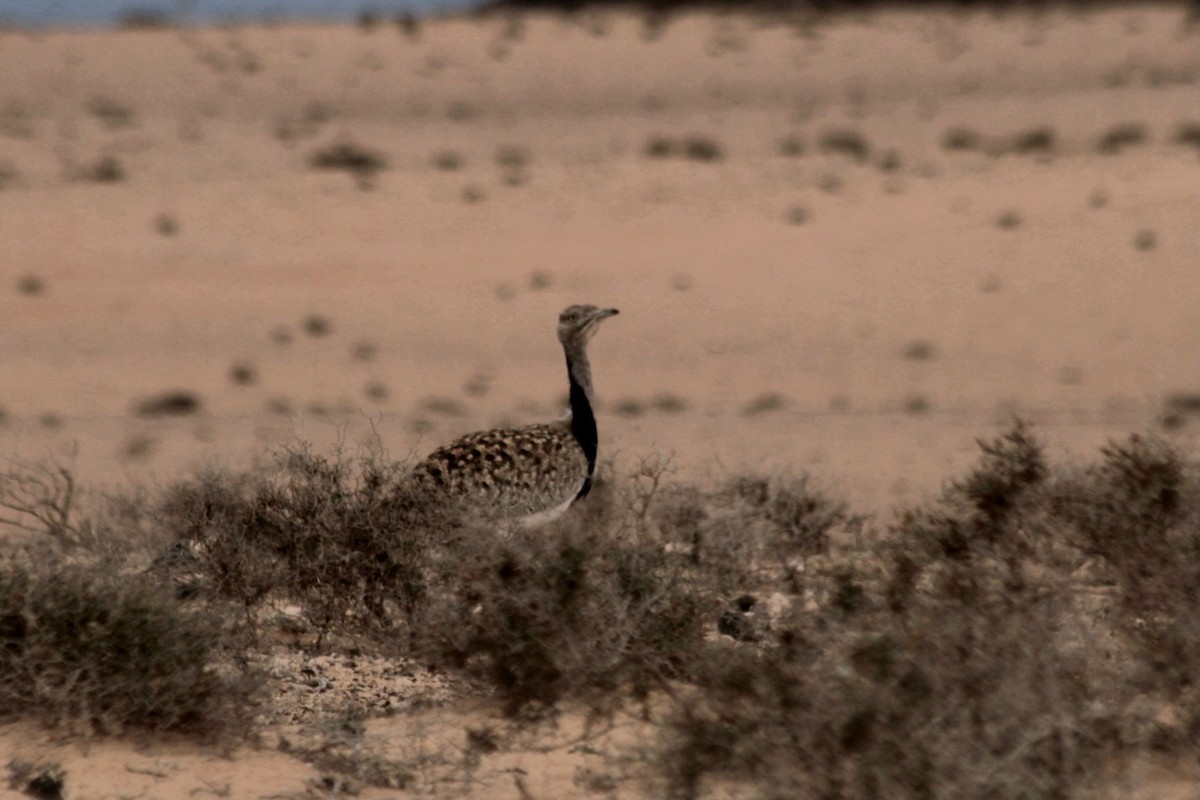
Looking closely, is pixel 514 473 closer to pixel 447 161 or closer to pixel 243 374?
pixel 243 374

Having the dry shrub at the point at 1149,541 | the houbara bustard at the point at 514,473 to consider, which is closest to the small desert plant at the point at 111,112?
the houbara bustard at the point at 514,473

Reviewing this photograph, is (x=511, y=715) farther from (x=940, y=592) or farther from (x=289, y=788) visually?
(x=940, y=592)

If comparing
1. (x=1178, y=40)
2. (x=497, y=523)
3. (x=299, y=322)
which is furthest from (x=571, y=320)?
→ (x=1178, y=40)

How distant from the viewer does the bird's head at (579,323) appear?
348 inches

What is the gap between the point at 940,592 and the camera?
634cm

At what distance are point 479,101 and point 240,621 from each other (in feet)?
101

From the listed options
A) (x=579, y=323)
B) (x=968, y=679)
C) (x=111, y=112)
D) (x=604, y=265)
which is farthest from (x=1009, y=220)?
(x=968, y=679)

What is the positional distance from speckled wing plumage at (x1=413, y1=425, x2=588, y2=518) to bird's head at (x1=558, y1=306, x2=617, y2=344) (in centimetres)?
84

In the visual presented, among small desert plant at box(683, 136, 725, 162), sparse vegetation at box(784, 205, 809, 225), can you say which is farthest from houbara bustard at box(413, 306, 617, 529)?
small desert plant at box(683, 136, 725, 162)

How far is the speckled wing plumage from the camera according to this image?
24.3 ft

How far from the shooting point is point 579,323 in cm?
886

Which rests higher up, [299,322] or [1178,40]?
[1178,40]

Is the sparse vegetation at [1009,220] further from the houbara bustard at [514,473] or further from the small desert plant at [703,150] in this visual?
the houbara bustard at [514,473]

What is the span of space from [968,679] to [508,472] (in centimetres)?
272
